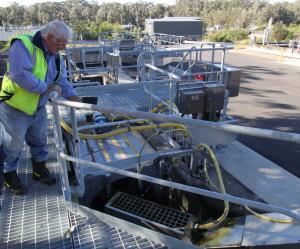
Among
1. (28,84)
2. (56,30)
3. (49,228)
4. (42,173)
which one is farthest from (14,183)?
(56,30)

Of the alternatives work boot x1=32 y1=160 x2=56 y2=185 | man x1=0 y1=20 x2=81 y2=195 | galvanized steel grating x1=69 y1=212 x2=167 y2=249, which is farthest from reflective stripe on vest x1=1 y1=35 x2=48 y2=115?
galvanized steel grating x1=69 y1=212 x2=167 y2=249

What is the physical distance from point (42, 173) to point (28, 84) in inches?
40.2

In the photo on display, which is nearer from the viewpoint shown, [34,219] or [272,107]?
[34,219]

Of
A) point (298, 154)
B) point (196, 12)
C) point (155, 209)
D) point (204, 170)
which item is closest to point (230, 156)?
point (298, 154)

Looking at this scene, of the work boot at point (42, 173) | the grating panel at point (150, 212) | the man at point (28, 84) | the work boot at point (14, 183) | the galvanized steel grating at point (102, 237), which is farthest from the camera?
the grating panel at point (150, 212)

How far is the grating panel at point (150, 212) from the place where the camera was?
3432mm

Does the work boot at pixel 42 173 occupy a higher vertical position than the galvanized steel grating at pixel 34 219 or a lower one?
higher

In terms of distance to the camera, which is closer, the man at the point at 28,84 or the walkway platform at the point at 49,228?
the walkway platform at the point at 49,228

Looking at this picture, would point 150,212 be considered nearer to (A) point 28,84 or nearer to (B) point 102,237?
(B) point 102,237

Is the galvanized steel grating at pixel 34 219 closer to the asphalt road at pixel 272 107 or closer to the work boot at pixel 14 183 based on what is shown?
the work boot at pixel 14 183

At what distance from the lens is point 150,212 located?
3.62 metres

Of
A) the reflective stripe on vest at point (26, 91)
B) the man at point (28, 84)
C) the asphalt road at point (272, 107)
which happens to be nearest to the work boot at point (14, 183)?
the man at point (28, 84)

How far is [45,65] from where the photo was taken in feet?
9.02

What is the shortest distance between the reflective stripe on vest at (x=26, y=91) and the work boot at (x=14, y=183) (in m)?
0.65
